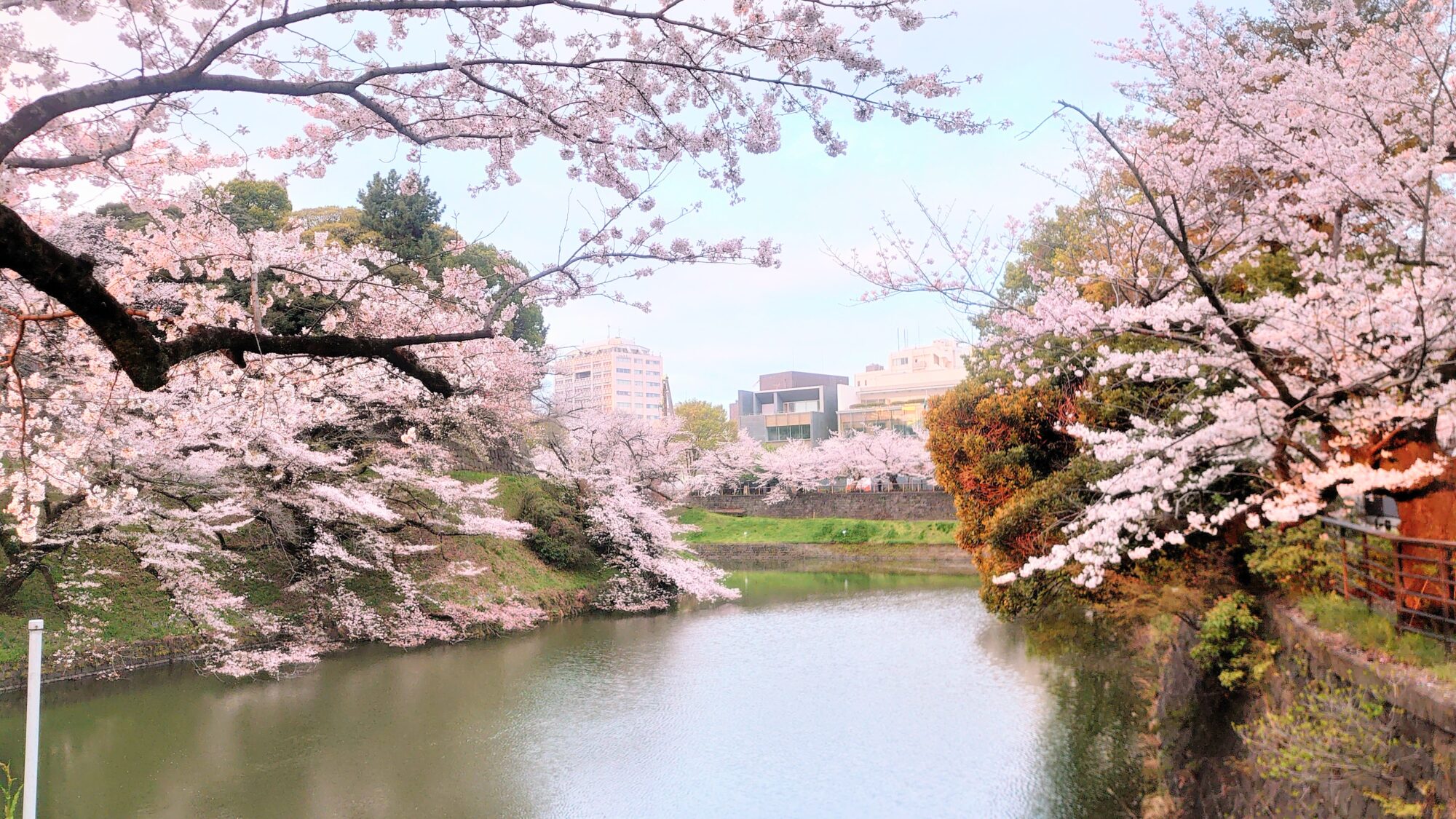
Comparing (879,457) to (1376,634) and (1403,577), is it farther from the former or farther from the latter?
(1376,634)

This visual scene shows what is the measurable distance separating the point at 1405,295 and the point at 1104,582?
12.0 feet

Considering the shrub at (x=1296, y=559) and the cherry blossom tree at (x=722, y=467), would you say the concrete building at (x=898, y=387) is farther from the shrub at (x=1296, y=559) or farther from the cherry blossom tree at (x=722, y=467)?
the shrub at (x=1296, y=559)

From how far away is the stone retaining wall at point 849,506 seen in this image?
1090 inches

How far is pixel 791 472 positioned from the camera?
33.7 meters

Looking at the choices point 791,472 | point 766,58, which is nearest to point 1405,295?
point 766,58

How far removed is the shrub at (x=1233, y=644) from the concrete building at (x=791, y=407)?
39650 millimetres

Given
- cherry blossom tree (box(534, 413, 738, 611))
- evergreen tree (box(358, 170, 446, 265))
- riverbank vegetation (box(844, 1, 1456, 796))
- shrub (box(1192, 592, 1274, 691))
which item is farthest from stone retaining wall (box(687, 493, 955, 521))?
shrub (box(1192, 592, 1274, 691))

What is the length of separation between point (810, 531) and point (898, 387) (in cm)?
2608

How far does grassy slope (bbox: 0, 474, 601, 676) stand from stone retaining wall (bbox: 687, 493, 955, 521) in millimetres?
17451

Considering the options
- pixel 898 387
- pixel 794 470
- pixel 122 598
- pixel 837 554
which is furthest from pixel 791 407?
pixel 122 598

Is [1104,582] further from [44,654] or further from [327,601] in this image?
[44,654]

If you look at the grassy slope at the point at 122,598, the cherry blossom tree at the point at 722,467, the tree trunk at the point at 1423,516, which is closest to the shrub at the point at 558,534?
the grassy slope at the point at 122,598

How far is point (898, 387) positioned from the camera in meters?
51.7

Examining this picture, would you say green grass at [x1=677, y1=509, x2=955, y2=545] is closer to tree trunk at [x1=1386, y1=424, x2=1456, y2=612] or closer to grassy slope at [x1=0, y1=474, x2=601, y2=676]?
grassy slope at [x1=0, y1=474, x2=601, y2=676]
